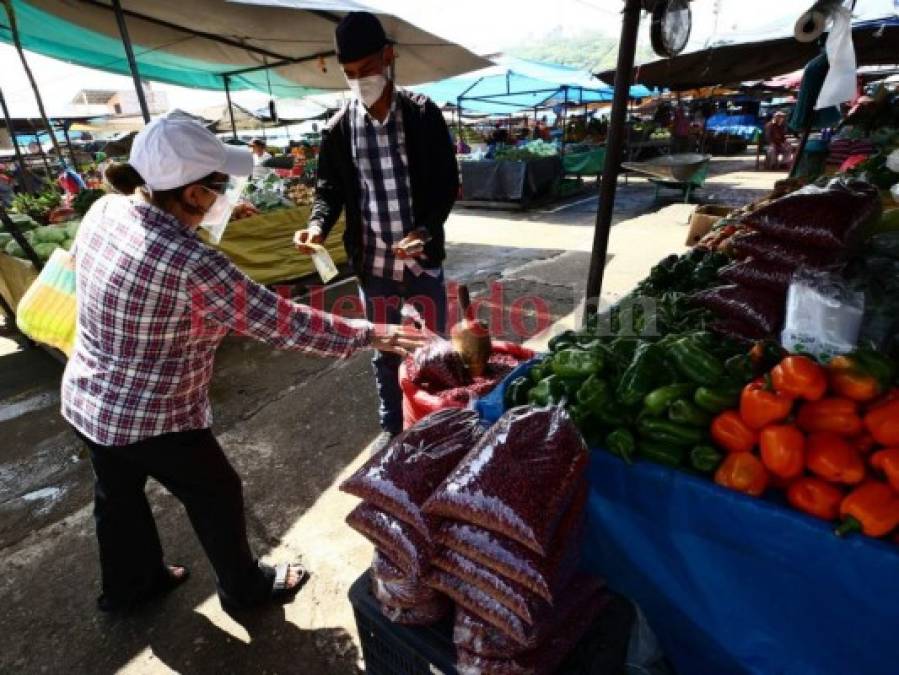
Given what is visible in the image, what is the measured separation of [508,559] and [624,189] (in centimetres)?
1526

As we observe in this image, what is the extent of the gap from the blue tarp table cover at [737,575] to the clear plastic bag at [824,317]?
0.54 m

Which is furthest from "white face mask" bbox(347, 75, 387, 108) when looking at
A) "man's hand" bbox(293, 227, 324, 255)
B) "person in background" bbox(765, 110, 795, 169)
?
"person in background" bbox(765, 110, 795, 169)

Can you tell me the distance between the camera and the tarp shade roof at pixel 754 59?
571 cm

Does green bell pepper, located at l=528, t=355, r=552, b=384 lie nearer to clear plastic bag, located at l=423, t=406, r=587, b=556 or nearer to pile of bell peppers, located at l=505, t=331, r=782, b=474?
pile of bell peppers, located at l=505, t=331, r=782, b=474

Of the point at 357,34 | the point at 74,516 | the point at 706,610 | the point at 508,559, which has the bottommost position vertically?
the point at 74,516

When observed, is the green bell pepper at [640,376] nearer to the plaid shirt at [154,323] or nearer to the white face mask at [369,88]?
the plaid shirt at [154,323]

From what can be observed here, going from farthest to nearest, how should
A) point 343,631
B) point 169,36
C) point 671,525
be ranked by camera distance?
point 169,36 < point 343,631 < point 671,525

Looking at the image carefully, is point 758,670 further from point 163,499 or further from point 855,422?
point 163,499

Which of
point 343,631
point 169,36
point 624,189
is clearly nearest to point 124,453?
point 343,631

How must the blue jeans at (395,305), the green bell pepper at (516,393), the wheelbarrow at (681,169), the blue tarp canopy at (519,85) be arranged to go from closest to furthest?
the green bell pepper at (516,393)
the blue jeans at (395,305)
the wheelbarrow at (681,169)
the blue tarp canopy at (519,85)

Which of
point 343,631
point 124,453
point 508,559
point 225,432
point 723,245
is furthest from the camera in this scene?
point 225,432

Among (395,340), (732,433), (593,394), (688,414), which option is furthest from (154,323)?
(732,433)

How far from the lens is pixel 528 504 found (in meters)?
1.22

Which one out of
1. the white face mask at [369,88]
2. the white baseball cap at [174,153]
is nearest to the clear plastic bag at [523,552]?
the white baseball cap at [174,153]
